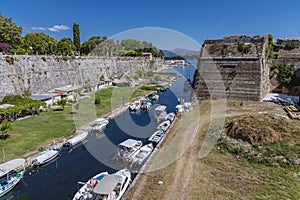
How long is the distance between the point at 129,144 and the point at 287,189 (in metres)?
8.64

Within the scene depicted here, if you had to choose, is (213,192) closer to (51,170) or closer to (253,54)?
(51,170)

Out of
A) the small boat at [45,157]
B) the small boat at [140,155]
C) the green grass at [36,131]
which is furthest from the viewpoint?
the green grass at [36,131]

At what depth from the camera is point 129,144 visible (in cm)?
1362

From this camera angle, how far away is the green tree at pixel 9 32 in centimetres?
2836

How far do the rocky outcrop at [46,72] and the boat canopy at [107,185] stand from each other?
17.5 m

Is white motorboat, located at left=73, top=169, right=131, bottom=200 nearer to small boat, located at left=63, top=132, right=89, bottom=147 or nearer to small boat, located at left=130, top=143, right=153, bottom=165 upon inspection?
small boat, located at left=130, top=143, right=153, bottom=165

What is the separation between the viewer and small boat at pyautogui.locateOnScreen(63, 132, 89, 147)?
14055 mm

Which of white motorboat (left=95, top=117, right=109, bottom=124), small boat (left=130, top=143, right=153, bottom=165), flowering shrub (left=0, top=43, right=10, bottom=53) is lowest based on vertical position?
small boat (left=130, top=143, right=153, bottom=165)

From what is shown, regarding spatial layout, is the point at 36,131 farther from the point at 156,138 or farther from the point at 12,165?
the point at 156,138

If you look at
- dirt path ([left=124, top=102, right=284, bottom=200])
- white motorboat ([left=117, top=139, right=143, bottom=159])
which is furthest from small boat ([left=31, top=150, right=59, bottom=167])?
dirt path ([left=124, top=102, right=284, bottom=200])

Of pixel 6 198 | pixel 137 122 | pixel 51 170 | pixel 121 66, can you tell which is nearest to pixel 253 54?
pixel 137 122

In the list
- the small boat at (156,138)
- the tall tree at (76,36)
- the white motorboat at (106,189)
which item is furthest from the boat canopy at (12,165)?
the tall tree at (76,36)

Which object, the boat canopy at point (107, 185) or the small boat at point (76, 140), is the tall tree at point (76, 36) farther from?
the boat canopy at point (107, 185)

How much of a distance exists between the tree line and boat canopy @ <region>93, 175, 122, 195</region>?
1218 cm
